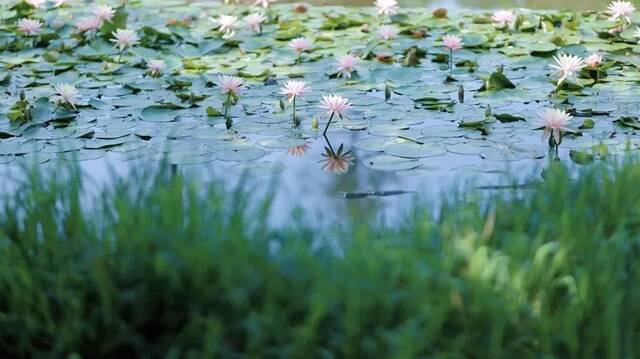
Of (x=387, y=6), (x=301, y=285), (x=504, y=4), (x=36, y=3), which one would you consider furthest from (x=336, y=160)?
(x=504, y=4)

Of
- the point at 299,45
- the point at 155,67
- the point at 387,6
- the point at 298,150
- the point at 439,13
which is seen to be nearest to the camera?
the point at 298,150

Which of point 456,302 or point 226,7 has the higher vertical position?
point 226,7

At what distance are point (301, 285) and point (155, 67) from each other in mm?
2128

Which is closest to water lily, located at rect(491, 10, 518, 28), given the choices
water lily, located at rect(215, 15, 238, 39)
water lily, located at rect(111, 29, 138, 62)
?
water lily, located at rect(215, 15, 238, 39)

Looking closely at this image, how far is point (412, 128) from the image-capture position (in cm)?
310

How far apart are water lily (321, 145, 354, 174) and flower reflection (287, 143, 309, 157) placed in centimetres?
6

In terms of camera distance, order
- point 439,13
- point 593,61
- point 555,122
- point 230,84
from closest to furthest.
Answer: point 555,122 → point 230,84 → point 593,61 → point 439,13

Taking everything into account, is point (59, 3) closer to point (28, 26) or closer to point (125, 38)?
point (28, 26)

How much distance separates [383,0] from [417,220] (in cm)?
272

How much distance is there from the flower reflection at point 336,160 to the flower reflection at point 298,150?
6cm

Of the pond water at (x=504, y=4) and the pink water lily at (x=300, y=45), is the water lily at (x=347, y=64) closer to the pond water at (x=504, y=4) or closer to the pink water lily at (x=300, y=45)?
the pink water lily at (x=300, y=45)

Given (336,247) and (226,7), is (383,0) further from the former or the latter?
(336,247)

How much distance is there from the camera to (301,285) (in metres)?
1.75

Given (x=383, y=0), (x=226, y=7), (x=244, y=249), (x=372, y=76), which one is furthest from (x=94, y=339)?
(x=226, y=7)
